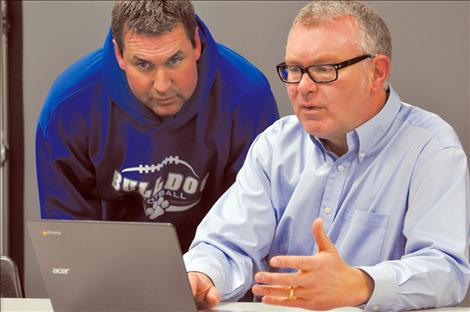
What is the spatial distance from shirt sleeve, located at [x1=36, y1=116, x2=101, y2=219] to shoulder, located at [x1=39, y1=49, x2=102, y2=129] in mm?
56

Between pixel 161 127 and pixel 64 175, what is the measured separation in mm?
463

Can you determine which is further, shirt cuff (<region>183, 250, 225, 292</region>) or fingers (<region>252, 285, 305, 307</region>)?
shirt cuff (<region>183, 250, 225, 292</region>)

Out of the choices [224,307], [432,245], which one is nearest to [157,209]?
[224,307]

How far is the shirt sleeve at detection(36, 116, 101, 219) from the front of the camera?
11.1ft

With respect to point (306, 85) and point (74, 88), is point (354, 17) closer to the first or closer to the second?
point (306, 85)

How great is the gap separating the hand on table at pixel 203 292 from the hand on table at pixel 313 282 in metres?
0.22

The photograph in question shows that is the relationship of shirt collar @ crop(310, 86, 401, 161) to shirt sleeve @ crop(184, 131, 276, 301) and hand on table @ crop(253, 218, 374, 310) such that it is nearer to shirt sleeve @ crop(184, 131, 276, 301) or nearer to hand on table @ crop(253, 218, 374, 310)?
shirt sleeve @ crop(184, 131, 276, 301)

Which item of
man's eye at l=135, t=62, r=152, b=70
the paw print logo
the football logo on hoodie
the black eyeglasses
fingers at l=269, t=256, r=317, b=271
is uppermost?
the black eyeglasses

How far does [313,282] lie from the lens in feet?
5.95

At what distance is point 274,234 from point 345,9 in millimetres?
723

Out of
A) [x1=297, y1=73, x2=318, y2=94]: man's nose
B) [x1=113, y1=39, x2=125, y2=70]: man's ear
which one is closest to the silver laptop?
[x1=297, y1=73, x2=318, y2=94]: man's nose

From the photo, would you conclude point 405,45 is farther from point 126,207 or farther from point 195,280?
point 195,280

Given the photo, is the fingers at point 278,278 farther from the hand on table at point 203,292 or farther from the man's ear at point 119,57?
the man's ear at point 119,57

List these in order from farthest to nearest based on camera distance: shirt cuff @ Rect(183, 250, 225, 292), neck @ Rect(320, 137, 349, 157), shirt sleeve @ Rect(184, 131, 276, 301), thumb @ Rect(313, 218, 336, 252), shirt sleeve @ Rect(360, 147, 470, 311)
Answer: neck @ Rect(320, 137, 349, 157) → shirt sleeve @ Rect(184, 131, 276, 301) → shirt cuff @ Rect(183, 250, 225, 292) → shirt sleeve @ Rect(360, 147, 470, 311) → thumb @ Rect(313, 218, 336, 252)
